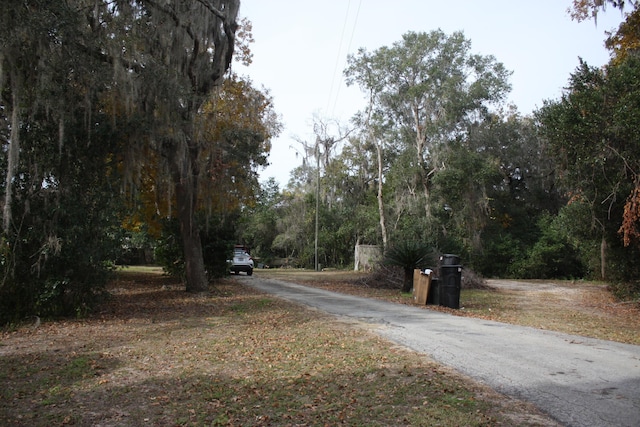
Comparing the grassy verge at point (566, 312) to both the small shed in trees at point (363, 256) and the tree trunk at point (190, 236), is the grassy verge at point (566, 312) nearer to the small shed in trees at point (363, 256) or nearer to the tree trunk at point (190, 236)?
the tree trunk at point (190, 236)

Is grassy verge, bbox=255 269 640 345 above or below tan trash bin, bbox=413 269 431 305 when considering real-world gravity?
below

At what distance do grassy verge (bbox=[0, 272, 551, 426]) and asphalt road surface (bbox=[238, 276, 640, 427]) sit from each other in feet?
1.13

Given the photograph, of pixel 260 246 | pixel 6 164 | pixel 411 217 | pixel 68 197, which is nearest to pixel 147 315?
pixel 68 197

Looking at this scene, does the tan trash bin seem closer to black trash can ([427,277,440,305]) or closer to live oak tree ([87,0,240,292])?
black trash can ([427,277,440,305])

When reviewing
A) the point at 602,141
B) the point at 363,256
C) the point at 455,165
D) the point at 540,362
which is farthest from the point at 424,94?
the point at 540,362

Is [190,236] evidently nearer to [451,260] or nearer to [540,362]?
[451,260]

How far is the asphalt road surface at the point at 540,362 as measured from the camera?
174 inches

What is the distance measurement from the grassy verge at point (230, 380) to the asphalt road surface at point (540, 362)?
13.6 inches

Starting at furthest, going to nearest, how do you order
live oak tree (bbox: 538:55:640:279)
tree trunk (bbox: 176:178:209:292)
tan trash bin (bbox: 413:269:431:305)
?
1. tree trunk (bbox: 176:178:209:292)
2. tan trash bin (bbox: 413:269:431:305)
3. live oak tree (bbox: 538:55:640:279)

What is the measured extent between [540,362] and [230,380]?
3.75 m

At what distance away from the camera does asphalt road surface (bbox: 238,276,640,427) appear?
4430 mm

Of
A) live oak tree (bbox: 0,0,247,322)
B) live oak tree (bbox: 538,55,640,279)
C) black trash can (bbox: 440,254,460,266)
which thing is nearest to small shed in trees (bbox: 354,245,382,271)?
live oak tree (bbox: 538,55,640,279)

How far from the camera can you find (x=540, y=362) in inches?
241

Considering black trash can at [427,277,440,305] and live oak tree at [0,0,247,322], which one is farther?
black trash can at [427,277,440,305]
